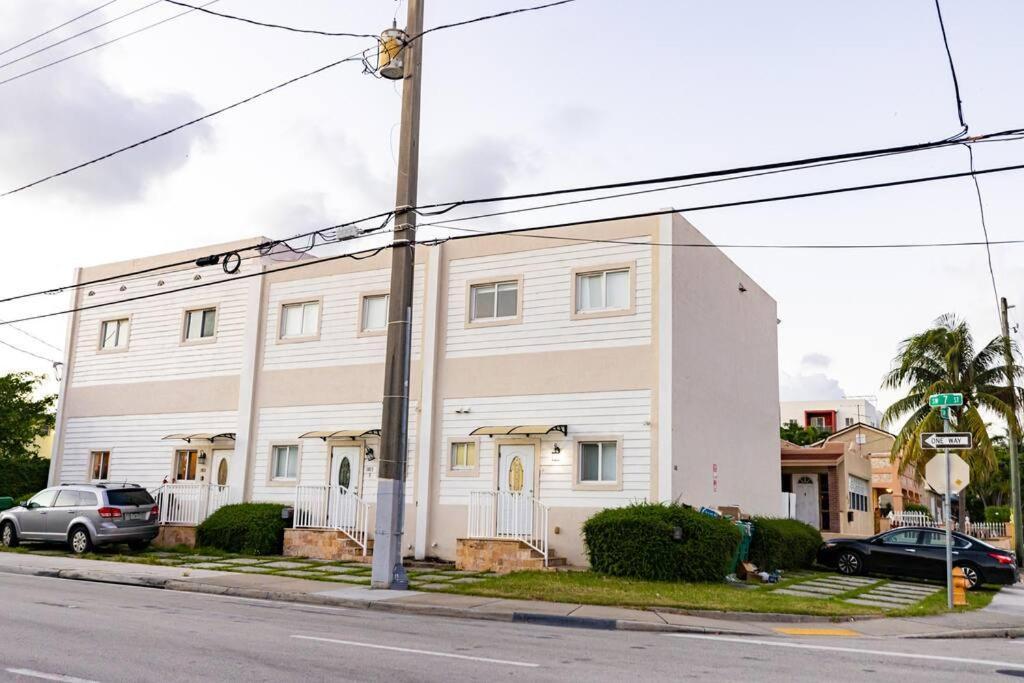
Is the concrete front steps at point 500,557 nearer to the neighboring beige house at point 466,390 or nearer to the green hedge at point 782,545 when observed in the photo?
the neighboring beige house at point 466,390

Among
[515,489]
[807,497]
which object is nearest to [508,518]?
[515,489]

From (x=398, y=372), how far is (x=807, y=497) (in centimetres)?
2157

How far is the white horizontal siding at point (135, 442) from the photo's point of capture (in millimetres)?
24656

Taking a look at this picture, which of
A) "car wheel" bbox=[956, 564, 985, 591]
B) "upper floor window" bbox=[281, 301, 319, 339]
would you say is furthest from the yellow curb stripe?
"upper floor window" bbox=[281, 301, 319, 339]

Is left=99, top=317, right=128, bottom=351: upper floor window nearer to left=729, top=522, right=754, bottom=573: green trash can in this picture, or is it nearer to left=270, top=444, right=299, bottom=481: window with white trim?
left=270, top=444, right=299, bottom=481: window with white trim

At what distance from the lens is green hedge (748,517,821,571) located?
19359 millimetres

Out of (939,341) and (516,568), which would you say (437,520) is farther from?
(939,341)

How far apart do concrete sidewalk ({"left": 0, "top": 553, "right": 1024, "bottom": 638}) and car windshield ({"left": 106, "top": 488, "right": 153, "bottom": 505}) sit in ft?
14.0

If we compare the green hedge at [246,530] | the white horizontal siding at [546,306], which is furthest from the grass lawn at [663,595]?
the green hedge at [246,530]

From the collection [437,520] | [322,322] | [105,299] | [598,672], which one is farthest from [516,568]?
[105,299]

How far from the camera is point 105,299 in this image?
27297 mm

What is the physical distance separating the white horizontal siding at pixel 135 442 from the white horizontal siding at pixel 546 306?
7203 millimetres

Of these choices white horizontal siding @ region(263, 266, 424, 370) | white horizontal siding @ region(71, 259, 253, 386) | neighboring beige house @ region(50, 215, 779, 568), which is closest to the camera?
neighboring beige house @ region(50, 215, 779, 568)

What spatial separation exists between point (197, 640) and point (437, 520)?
37.7 ft
